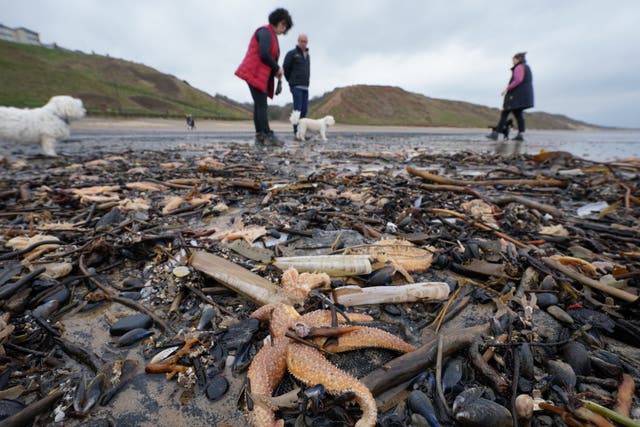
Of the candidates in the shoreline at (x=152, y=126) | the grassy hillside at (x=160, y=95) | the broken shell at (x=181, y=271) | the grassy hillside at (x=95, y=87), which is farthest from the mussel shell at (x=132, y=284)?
the grassy hillside at (x=160, y=95)

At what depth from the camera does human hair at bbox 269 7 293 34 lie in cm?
843

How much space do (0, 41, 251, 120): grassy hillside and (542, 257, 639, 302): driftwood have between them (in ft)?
107

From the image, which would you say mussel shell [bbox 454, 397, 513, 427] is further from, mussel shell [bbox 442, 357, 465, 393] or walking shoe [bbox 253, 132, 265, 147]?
walking shoe [bbox 253, 132, 265, 147]

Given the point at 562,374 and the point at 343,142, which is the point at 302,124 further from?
the point at 562,374

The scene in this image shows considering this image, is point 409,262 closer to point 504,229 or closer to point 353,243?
point 353,243

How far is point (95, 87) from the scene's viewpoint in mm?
42688

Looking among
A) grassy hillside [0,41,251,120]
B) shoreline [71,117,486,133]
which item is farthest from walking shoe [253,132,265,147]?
grassy hillside [0,41,251,120]

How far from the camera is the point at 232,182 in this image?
3.96 m

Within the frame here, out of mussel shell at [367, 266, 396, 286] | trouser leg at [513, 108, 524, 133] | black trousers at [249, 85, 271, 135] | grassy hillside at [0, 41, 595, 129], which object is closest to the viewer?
mussel shell at [367, 266, 396, 286]

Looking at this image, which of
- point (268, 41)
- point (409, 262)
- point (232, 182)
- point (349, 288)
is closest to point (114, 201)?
point (232, 182)

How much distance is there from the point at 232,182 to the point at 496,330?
11.3 feet

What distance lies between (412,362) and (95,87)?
2240 inches

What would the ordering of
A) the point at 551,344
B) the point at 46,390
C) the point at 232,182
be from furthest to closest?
1. the point at 232,182
2. the point at 551,344
3. the point at 46,390

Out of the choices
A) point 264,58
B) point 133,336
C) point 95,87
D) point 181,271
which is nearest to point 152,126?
point 264,58
